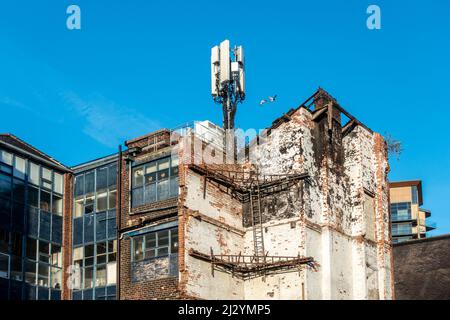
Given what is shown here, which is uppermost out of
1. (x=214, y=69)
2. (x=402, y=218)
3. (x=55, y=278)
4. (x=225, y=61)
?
(x=402, y=218)

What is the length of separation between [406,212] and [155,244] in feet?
231

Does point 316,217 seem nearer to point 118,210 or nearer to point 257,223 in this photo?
point 257,223

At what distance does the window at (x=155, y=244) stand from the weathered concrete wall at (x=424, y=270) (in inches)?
549

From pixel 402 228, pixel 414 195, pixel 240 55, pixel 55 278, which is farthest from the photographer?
pixel 414 195

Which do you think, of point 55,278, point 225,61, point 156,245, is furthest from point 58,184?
point 225,61

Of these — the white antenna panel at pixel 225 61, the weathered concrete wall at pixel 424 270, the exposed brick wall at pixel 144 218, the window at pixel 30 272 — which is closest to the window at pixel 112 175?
the exposed brick wall at pixel 144 218

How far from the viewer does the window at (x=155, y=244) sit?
34188 mm

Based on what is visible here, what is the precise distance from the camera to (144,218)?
35531 millimetres

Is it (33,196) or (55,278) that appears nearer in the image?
(33,196)

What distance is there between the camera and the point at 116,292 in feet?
116

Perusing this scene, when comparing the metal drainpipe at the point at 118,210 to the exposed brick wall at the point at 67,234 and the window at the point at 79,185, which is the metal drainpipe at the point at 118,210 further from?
the exposed brick wall at the point at 67,234

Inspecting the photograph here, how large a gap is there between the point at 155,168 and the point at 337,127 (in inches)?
396

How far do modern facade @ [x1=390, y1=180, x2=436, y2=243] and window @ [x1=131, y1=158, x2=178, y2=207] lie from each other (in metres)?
66.9

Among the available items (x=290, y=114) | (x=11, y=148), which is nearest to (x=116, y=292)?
(x=11, y=148)
